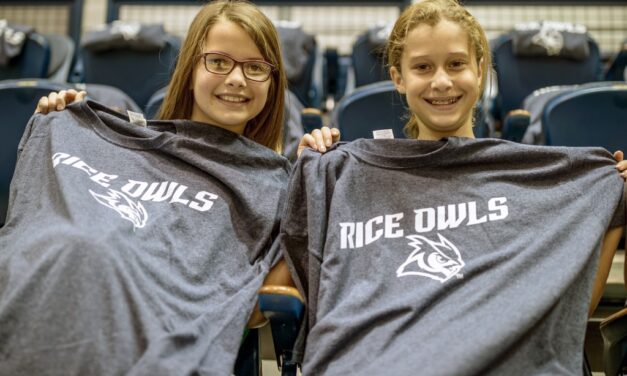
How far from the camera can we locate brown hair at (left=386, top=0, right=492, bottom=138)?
1232 mm

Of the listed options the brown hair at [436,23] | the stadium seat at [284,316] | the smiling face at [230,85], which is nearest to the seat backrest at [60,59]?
the smiling face at [230,85]

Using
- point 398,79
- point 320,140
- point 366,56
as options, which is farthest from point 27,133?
point 366,56

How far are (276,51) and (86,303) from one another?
2.45 feet

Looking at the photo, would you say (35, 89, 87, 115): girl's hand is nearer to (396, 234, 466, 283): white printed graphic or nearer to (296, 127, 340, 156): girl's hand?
(296, 127, 340, 156): girl's hand

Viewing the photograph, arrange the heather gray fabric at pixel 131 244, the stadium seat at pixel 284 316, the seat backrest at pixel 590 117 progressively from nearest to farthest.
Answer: the heather gray fabric at pixel 131 244
the stadium seat at pixel 284 316
the seat backrest at pixel 590 117

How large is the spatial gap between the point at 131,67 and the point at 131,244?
220 cm

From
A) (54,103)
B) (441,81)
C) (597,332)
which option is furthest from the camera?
(597,332)

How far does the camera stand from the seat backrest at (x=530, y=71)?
2.84 m

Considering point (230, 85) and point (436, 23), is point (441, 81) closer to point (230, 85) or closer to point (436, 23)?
point (436, 23)

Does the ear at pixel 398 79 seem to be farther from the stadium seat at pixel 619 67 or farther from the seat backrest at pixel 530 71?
the stadium seat at pixel 619 67

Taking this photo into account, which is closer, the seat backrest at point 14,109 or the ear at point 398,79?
the ear at point 398,79

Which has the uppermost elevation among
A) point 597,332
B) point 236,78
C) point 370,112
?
point 236,78

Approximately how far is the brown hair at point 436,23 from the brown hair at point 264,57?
269 millimetres

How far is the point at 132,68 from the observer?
299 cm
